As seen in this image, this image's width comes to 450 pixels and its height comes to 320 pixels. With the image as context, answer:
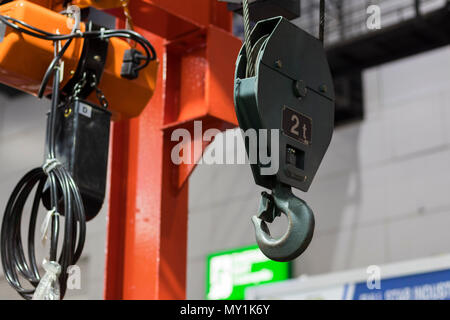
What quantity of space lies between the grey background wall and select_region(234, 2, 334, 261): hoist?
745 cm

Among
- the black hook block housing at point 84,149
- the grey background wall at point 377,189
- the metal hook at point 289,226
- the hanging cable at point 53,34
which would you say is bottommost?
the metal hook at point 289,226

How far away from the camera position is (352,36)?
9.26 meters

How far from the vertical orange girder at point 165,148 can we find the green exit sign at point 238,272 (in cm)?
669

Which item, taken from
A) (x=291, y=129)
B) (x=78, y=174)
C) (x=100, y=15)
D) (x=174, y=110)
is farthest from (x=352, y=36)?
(x=291, y=129)

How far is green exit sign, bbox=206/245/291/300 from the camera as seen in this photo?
10.5 meters

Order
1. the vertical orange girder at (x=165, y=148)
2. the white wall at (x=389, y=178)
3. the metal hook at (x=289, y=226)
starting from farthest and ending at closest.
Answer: the white wall at (x=389, y=178) → the vertical orange girder at (x=165, y=148) → the metal hook at (x=289, y=226)

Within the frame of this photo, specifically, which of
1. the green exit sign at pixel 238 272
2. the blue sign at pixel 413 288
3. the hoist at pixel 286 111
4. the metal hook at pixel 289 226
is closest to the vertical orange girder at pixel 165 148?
the blue sign at pixel 413 288

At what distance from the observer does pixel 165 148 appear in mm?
3822

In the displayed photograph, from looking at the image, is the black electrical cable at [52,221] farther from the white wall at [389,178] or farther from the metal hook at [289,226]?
the white wall at [389,178]

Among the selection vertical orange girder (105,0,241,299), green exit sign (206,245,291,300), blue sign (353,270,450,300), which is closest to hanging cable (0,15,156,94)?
vertical orange girder (105,0,241,299)

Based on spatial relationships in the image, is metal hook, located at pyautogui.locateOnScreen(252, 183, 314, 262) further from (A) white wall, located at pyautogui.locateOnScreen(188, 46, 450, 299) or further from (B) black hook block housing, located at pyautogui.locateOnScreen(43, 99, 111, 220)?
(A) white wall, located at pyautogui.locateOnScreen(188, 46, 450, 299)

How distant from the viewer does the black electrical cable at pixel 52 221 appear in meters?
2.19

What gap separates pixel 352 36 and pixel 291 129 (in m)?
7.78

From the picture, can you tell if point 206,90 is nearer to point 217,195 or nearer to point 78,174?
point 78,174
